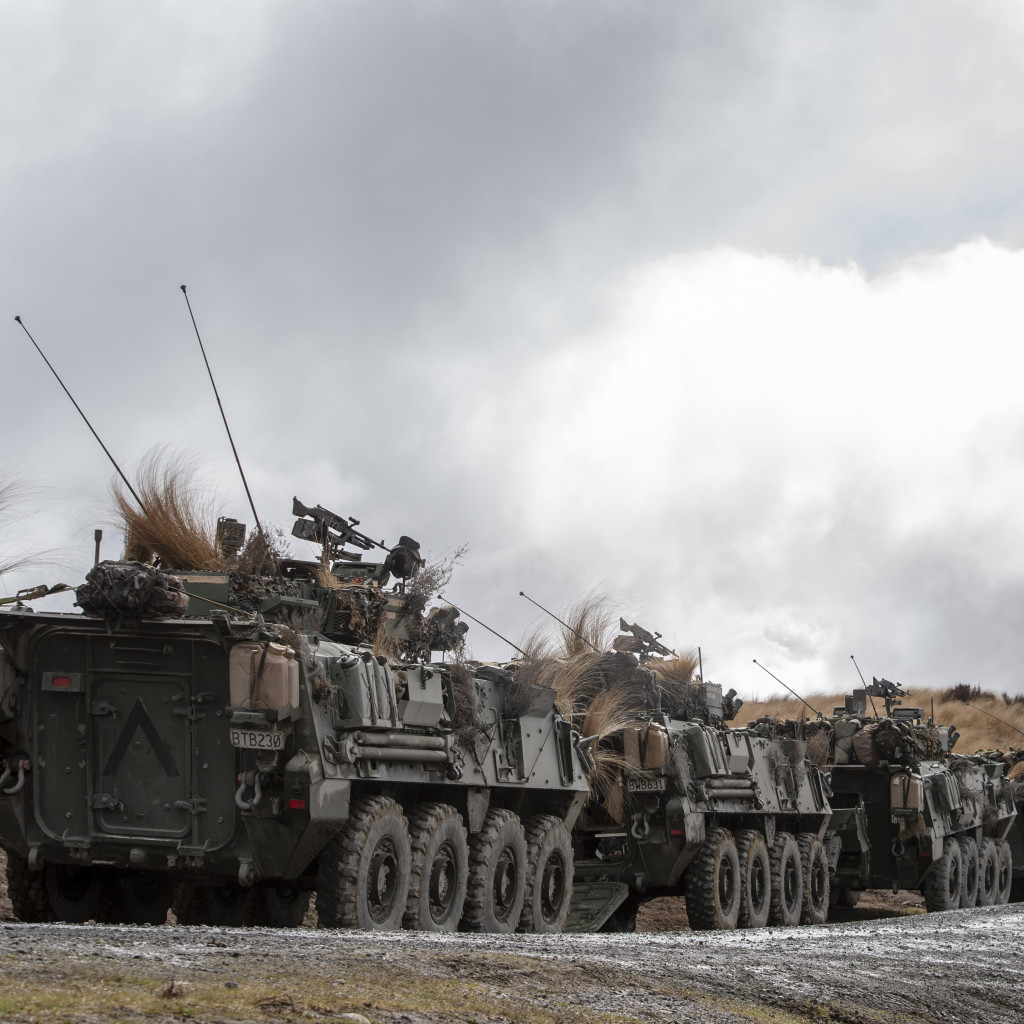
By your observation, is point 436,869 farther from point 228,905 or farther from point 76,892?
point 76,892

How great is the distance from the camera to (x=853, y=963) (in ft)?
33.3

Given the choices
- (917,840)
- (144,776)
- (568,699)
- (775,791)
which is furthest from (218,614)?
(917,840)

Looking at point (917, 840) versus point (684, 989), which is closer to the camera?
point (684, 989)

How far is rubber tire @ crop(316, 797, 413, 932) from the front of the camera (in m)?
10.8

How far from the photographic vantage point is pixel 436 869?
12086 millimetres

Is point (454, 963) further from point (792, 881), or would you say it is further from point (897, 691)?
point (897, 691)

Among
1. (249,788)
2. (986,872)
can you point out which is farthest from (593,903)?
(986,872)

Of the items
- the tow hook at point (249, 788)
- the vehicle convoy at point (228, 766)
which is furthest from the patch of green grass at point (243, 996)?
the vehicle convoy at point (228, 766)

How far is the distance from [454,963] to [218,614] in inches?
138

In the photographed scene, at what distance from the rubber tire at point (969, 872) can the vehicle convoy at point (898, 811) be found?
0.6 inches

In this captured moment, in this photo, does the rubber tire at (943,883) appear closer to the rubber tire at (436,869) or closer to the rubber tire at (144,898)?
the rubber tire at (436,869)

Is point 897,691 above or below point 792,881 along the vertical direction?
above

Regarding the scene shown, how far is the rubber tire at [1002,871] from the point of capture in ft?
76.7

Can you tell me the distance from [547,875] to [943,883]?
28.0ft
